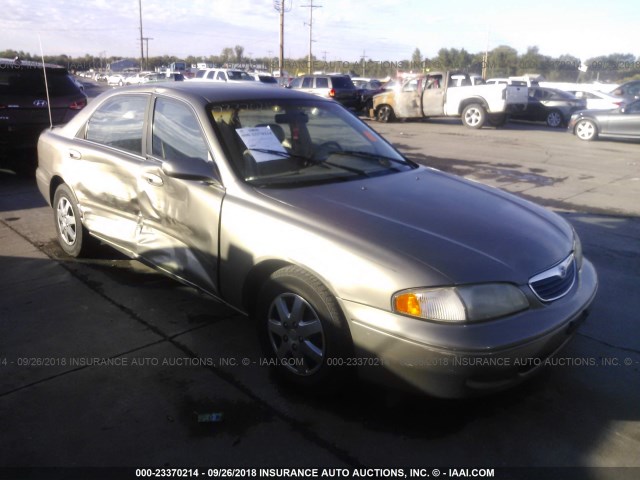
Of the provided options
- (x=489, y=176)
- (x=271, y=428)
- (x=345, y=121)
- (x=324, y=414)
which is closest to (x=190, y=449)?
(x=271, y=428)

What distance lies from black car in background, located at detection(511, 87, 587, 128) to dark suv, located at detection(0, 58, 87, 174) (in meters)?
15.8

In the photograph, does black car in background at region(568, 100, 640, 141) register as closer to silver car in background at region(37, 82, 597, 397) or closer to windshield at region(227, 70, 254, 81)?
silver car in background at region(37, 82, 597, 397)

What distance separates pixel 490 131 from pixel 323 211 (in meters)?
16.4

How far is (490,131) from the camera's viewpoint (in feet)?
59.5

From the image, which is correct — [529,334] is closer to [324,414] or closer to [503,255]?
[503,255]

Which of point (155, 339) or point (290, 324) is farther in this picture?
point (155, 339)

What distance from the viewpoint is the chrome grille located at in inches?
110

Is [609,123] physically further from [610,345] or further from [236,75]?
[236,75]

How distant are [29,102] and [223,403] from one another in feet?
22.8

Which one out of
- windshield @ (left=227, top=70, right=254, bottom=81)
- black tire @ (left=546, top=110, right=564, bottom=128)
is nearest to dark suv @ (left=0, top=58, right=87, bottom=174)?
black tire @ (left=546, top=110, right=564, bottom=128)

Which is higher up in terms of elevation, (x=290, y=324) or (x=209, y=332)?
(x=290, y=324)

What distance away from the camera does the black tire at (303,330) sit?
9.11ft

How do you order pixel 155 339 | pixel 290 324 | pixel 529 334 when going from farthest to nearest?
pixel 155 339
pixel 290 324
pixel 529 334

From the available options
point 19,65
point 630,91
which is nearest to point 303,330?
→ point 19,65
